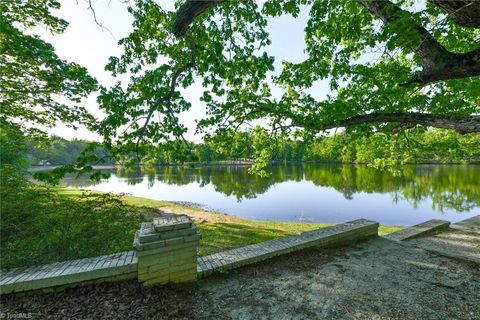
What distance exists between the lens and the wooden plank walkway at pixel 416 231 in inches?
259

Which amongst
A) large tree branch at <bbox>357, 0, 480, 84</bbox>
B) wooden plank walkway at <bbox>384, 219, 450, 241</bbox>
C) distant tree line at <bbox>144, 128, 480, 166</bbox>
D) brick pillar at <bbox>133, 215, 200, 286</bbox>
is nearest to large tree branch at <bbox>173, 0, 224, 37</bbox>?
large tree branch at <bbox>357, 0, 480, 84</bbox>

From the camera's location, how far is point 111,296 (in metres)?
3.24

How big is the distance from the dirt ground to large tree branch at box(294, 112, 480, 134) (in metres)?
2.93

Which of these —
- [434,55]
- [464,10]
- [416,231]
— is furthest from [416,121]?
[464,10]

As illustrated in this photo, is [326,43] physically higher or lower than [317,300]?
higher

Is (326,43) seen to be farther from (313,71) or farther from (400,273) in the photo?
(400,273)

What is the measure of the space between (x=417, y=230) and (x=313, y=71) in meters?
5.76

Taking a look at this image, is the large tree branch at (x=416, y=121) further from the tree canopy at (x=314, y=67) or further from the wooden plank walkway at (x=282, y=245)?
the wooden plank walkway at (x=282, y=245)

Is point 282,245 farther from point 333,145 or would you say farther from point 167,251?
point 333,145

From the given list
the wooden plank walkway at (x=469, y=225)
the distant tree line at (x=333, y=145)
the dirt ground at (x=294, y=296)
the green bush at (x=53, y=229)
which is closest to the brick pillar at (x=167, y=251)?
the dirt ground at (x=294, y=296)

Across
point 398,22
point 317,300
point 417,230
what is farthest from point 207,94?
point 417,230

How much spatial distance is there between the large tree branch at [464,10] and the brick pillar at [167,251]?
169 inches

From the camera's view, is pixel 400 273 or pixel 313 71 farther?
pixel 313 71

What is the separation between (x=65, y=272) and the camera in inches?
130
